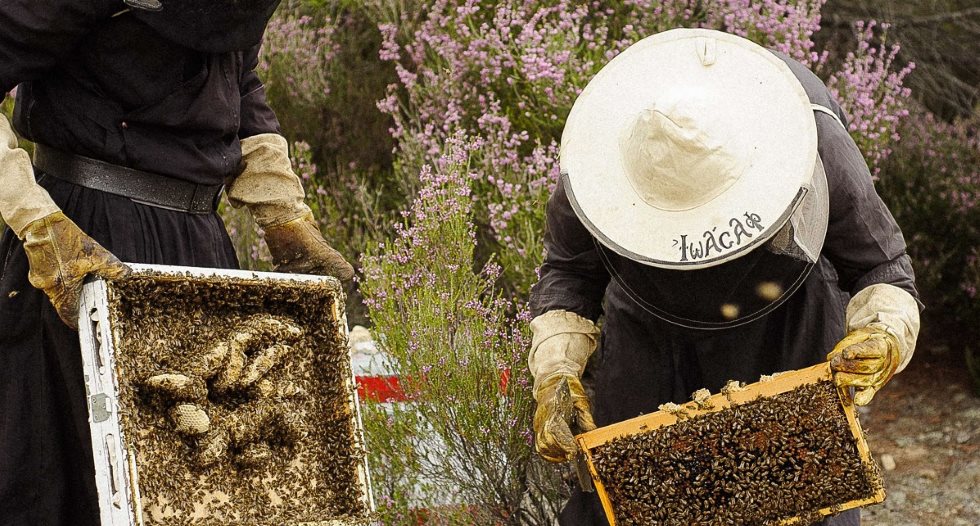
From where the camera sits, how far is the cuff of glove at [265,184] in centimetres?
297

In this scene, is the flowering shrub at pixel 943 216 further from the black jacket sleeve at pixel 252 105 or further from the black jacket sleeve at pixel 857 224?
the black jacket sleeve at pixel 252 105

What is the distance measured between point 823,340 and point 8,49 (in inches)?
82.8

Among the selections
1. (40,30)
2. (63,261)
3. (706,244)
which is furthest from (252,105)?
(706,244)

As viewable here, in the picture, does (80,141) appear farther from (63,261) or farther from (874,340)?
(874,340)

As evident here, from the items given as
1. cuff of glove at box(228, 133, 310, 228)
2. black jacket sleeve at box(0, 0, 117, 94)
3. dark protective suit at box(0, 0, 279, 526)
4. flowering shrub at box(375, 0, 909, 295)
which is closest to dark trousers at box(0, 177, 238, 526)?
dark protective suit at box(0, 0, 279, 526)

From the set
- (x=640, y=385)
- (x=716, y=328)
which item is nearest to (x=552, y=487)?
(x=640, y=385)

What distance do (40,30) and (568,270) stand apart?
1.45 m

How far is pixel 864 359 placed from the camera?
7.99ft

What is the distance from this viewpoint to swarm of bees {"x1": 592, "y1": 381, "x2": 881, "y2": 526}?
2494 millimetres

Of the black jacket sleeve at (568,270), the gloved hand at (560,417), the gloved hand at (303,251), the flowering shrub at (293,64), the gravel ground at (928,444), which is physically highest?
the flowering shrub at (293,64)

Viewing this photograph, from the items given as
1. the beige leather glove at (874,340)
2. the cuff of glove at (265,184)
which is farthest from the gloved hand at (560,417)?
the cuff of glove at (265,184)

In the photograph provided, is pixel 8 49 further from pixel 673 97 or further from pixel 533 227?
pixel 533 227

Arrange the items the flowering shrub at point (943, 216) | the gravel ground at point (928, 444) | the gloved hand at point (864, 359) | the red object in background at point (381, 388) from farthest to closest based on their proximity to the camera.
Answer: the flowering shrub at point (943, 216) → the gravel ground at point (928, 444) → the red object in background at point (381, 388) → the gloved hand at point (864, 359)

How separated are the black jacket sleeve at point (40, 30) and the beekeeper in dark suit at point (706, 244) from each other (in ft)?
3.79
